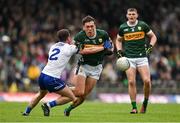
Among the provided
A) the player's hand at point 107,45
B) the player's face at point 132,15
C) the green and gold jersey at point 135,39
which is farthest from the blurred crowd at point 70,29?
the player's hand at point 107,45

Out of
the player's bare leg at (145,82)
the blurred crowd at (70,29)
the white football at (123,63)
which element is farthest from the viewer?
the blurred crowd at (70,29)

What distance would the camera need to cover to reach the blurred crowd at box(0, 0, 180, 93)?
1238 inches

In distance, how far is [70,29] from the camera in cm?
3309

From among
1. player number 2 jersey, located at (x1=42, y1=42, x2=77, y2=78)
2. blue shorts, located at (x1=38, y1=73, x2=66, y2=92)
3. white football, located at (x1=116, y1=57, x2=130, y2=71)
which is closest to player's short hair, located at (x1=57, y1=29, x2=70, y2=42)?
player number 2 jersey, located at (x1=42, y1=42, x2=77, y2=78)

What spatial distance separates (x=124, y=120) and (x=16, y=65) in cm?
1586

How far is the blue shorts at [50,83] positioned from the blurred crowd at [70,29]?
14166 millimetres

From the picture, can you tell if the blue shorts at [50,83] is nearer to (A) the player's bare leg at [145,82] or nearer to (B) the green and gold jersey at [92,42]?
(B) the green and gold jersey at [92,42]

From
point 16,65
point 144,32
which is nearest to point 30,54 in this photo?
point 16,65

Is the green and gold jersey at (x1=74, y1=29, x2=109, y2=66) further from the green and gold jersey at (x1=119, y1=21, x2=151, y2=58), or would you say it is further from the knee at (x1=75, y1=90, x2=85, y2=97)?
the green and gold jersey at (x1=119, y1=21, x2=151, y2=58)

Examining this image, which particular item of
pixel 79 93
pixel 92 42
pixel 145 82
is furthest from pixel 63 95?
pixel 145 82

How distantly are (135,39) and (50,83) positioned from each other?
134 inches

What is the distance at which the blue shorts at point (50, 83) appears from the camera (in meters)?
16.9

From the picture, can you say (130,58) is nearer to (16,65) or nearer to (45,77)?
(45,77)

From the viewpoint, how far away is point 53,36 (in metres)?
34.0
